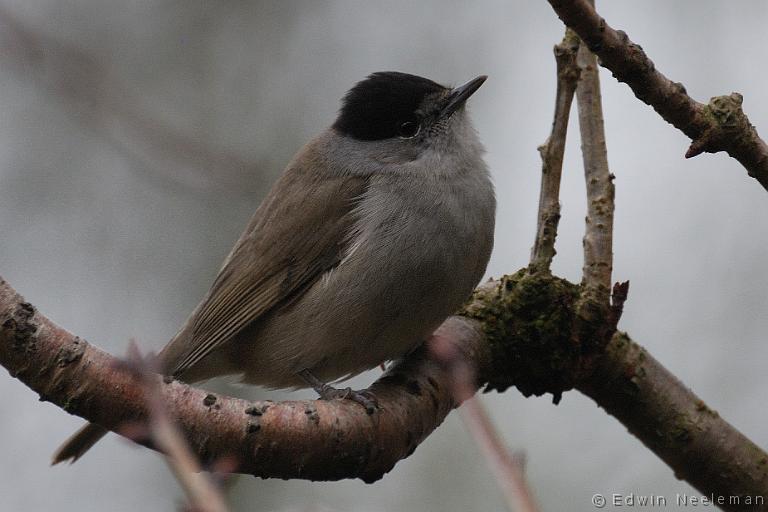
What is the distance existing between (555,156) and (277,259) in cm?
172

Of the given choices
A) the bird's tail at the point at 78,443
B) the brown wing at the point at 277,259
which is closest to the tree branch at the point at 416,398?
the brown wing at the point at 277,259

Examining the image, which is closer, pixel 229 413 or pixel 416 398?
pixel 229 413

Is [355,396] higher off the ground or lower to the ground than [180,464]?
higher

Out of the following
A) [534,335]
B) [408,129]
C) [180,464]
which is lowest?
[180,464]

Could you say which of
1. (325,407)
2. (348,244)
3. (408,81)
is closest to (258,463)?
(325,407)

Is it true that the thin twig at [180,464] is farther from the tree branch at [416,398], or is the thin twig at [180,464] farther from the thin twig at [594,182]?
the thin twig at [594,182]

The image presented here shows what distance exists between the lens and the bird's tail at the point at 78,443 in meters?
5.16

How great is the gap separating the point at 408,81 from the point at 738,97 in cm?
275

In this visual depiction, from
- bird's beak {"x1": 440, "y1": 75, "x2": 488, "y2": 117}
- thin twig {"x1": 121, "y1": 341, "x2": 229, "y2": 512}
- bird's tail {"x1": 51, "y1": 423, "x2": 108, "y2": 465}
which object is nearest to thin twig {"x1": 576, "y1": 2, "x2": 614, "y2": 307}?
bird's beak {"x1": 440, "y1": 75, "x2": 488, "y2": 117}

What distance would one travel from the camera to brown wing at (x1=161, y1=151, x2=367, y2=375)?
5.39 metres

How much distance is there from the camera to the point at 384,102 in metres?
5.95

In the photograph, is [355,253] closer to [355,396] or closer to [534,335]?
[534,335]

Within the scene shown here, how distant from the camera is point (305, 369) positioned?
17.1 feet

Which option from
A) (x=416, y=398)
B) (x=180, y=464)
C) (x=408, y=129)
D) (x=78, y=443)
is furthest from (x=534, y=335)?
(x=180, y=464)
